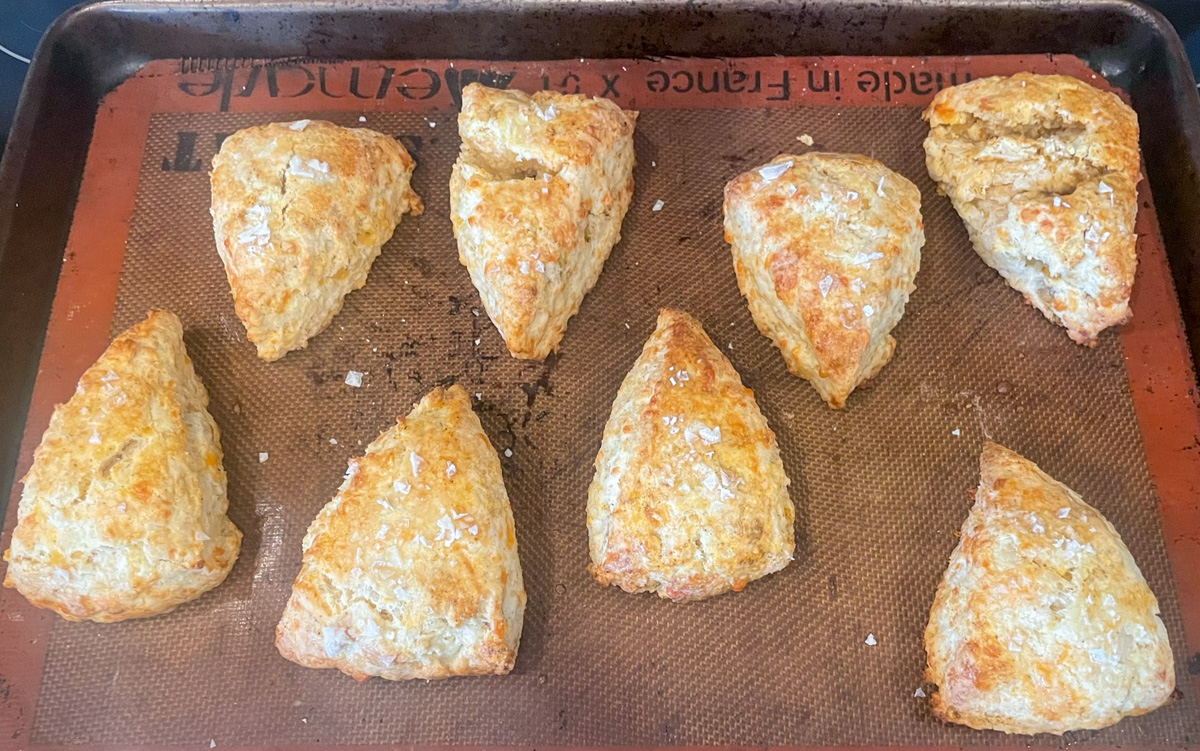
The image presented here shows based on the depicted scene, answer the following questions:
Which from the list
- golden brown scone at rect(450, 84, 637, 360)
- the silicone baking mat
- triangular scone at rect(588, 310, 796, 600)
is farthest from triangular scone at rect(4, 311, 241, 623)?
triangular scone at rect(588, 310, 796, 600)

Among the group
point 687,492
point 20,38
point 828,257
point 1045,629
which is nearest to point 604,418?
point 687,492

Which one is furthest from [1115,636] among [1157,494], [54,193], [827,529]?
[54,193]

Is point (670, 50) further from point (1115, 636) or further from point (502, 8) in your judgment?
point (1115, 636)

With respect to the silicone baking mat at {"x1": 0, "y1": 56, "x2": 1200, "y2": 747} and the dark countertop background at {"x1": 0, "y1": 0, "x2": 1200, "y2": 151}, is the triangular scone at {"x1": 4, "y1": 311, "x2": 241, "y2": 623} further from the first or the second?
the dark countertop background at {"x1": 0, "y1": 0, "x2": 1200, "y2": 151}

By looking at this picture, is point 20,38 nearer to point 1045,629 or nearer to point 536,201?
point 536,201

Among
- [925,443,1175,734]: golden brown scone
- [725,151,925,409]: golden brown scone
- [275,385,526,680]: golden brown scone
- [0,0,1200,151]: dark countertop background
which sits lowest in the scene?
[925,443,1175,734]: golden brown scone

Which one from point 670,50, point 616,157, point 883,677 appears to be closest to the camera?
point 883,677
